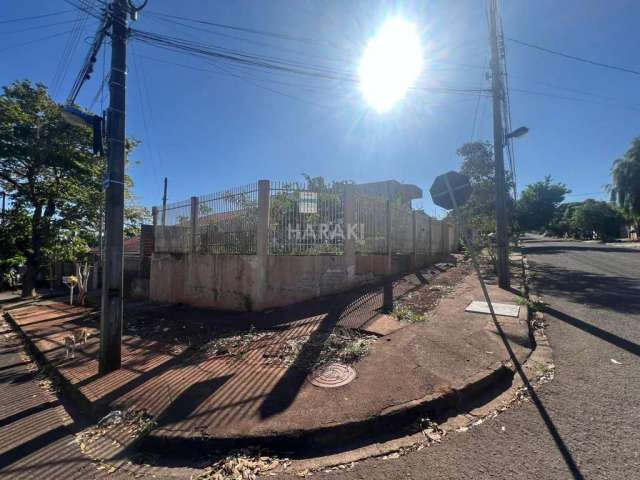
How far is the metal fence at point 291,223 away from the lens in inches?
283

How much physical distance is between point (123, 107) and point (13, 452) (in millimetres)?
4265

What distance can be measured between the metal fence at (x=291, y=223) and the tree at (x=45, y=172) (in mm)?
9856

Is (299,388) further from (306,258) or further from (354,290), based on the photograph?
(354,290)

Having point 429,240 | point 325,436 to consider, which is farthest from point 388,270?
point 325,436

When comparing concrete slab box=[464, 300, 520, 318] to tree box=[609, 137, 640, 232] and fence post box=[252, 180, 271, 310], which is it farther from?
tree box=[609, 137, 640, 232]

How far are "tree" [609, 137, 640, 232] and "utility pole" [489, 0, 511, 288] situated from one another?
3263 centimetres

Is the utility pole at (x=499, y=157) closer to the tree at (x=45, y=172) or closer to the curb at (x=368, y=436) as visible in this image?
the curb at (x=368, y=436)

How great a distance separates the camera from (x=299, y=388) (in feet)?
10.8

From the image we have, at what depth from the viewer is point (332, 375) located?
3559 millimetres

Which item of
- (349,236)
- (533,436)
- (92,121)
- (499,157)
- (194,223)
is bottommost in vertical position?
(533,436)

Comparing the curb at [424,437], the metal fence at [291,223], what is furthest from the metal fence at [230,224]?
the curb at [424,437]

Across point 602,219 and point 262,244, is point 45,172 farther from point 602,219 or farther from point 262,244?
point 602,219

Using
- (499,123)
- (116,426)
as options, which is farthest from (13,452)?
(499,123)

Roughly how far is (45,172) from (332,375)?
18962 millimetres
